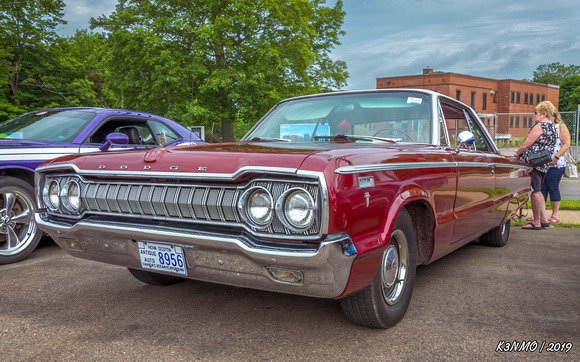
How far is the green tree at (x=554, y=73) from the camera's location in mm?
106938

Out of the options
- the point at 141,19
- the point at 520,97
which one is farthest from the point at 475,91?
the point at 141,19

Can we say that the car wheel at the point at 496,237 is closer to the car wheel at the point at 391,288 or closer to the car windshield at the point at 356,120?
the car windshield at the point at 356,120

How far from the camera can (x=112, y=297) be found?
367 cm

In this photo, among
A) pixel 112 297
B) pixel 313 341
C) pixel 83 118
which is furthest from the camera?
pixel 83 118

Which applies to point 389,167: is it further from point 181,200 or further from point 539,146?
point 539,146

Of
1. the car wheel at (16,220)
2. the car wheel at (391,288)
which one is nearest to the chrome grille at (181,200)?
the car wheel at (391,288)

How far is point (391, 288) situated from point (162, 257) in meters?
1.44

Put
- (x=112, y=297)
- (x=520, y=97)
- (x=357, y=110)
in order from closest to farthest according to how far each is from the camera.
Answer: (x=112, y=297)
(x=357, y=110)
(x=520, y=97)

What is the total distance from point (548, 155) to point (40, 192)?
19.8 feet

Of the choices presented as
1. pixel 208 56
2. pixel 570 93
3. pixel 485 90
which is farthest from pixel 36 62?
pixel 570 93

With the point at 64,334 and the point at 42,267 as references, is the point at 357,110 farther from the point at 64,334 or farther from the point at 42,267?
the point at 42,267

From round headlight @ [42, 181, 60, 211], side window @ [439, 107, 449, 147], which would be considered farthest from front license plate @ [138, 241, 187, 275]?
side window @ [439, 107, 449, 147]

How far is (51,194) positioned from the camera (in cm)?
326

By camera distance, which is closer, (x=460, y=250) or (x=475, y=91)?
(x=460, y=250)
